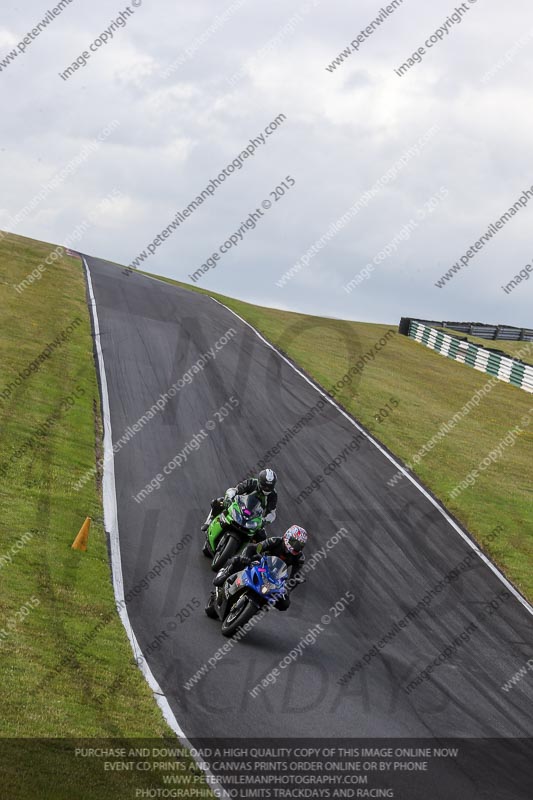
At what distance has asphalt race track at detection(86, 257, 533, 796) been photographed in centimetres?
1217

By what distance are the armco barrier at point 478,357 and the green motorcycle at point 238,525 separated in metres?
28.6

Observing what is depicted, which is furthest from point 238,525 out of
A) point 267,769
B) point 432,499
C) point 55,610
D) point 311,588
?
point 432,499

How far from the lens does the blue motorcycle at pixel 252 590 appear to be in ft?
43.8

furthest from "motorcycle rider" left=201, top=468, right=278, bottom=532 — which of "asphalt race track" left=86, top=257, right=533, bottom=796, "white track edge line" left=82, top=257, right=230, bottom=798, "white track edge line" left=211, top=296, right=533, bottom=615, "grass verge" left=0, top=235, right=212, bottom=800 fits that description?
"white track edge line" left=211, top=296, right=533, bottom=615

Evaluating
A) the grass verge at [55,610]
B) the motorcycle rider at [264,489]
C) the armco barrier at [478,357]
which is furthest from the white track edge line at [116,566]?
the armco barrier at [478,357]

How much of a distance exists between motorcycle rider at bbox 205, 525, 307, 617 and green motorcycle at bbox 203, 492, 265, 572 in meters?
1.19

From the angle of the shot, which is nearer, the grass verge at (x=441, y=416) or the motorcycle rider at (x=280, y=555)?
the motorcycle rider at (x=280, y=555)

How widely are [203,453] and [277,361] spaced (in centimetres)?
1300

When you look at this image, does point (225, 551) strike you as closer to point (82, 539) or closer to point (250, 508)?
point (250, 508)

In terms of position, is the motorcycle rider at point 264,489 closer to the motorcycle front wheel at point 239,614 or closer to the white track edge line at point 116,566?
the white track edge line at point 116,566

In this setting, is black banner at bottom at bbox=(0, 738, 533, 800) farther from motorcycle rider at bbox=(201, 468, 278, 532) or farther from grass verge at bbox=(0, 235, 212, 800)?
motorcycle rider at bbox=(201, 468, 278, 532)

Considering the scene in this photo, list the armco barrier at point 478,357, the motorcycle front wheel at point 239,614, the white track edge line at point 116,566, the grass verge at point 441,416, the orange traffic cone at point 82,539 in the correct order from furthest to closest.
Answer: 1. the armco barrier at point 478,357
2. the grass verge at point 441,416
3. the orange traffic cone at point 82,539
4. the motorcycle front wheel at point 239,614
5. the white track edge line at point 116,566

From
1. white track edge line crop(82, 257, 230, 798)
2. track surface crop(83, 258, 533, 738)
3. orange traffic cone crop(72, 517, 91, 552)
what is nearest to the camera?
white track edge line crop(82, 257, 230, 798)

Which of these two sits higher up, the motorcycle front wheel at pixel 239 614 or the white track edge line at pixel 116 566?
the motorcycle front wheel at pixel 239 614
